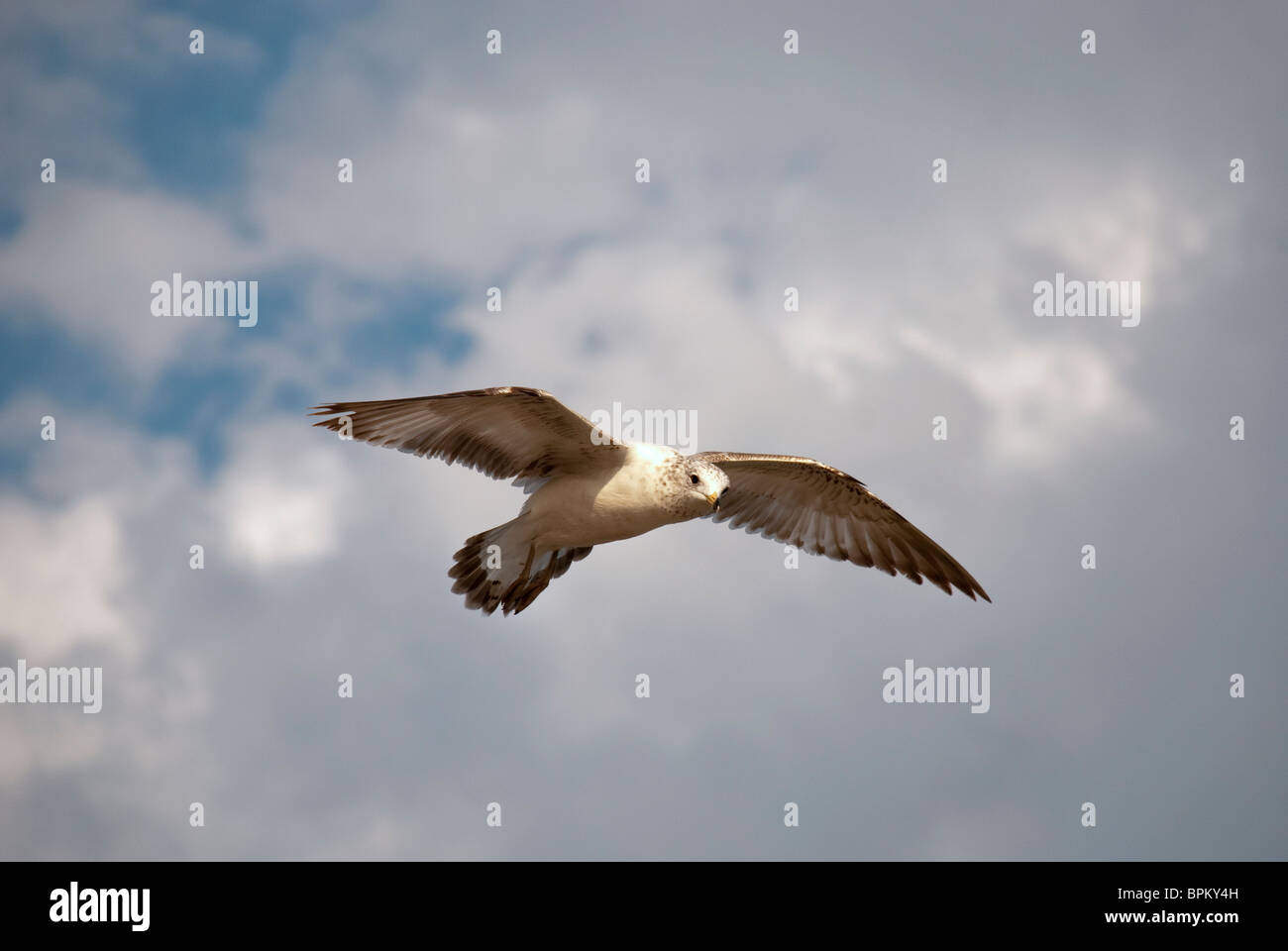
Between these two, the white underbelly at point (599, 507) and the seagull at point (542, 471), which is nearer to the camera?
the seagull at point (542, 471)

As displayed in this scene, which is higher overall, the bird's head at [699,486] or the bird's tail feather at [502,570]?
the bird's head at [699,486]

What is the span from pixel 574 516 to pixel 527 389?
177cm

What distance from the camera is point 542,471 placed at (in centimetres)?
1381

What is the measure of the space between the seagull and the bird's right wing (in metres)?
0.01

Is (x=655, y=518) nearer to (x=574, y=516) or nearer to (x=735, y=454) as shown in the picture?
(x=574, y=516)

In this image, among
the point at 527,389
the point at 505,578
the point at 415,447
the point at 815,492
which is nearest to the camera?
the point at 527,389

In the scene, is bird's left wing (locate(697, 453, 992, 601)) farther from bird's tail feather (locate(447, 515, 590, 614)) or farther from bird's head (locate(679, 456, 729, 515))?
bird's tail feather (locate(447, 515, 590, 614))

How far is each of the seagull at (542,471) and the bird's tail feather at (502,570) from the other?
12mm

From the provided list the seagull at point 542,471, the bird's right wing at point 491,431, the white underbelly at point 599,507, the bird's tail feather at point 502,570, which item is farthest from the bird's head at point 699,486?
the bird's tail feather at point 502,570

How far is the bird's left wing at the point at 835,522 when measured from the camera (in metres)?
16.1

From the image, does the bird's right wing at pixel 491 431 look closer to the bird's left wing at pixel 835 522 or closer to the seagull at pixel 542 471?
the seagull at pixel 542 471

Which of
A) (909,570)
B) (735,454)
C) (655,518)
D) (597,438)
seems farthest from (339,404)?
(909,570)

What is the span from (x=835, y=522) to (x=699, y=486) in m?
3.89
